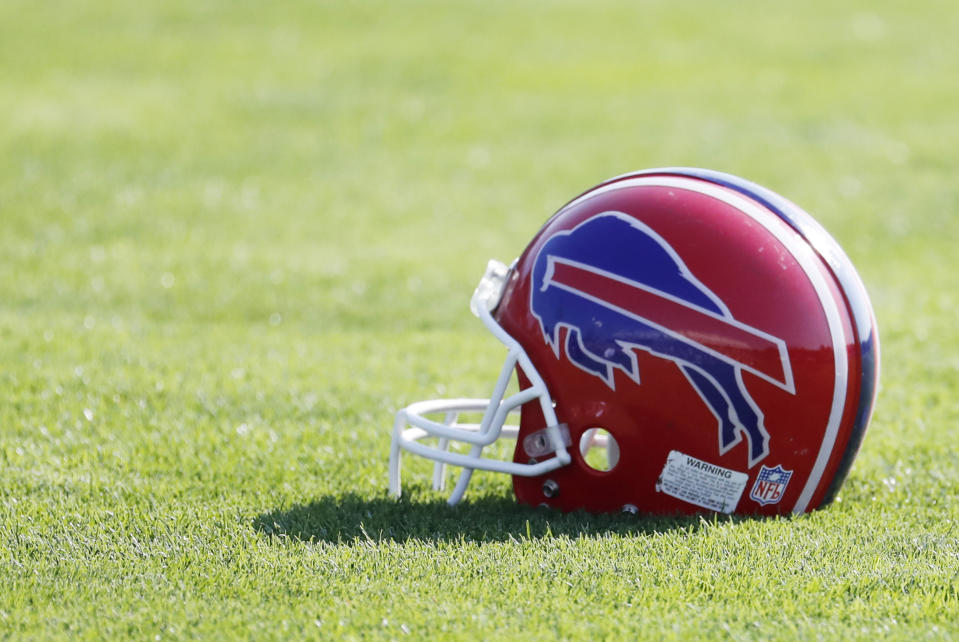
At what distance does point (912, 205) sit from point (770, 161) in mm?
1397

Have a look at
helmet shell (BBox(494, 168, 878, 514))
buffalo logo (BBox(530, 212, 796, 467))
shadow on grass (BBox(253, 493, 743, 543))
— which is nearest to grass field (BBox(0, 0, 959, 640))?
shadow on grass (BBox(253, 493, 743, 543))

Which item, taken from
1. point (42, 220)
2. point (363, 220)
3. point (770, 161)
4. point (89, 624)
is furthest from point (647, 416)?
point (770, 161)

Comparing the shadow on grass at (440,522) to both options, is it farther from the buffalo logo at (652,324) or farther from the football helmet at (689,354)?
the buffalo logo at (652,324)

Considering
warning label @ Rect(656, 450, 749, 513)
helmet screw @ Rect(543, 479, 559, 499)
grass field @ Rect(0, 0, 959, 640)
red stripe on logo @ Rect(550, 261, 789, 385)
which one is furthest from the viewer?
helmet screw @ Rect(543, 479, 559, 499)

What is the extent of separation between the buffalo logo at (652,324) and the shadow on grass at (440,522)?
36cm

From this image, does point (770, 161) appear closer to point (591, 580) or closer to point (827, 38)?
point (827, 38)

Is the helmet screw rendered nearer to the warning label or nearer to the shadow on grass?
the shadow on grass

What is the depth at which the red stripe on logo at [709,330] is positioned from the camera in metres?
3.16

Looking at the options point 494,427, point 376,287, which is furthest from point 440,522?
point 376,287

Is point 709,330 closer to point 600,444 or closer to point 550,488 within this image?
point 550,488

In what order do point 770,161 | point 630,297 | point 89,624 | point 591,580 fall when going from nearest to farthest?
point 89,624, point 591,580, point 630,297, point 770,161

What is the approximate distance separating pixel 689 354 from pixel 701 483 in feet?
1.26

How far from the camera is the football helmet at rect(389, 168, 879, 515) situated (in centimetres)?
318

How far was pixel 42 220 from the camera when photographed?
26.6 ft
